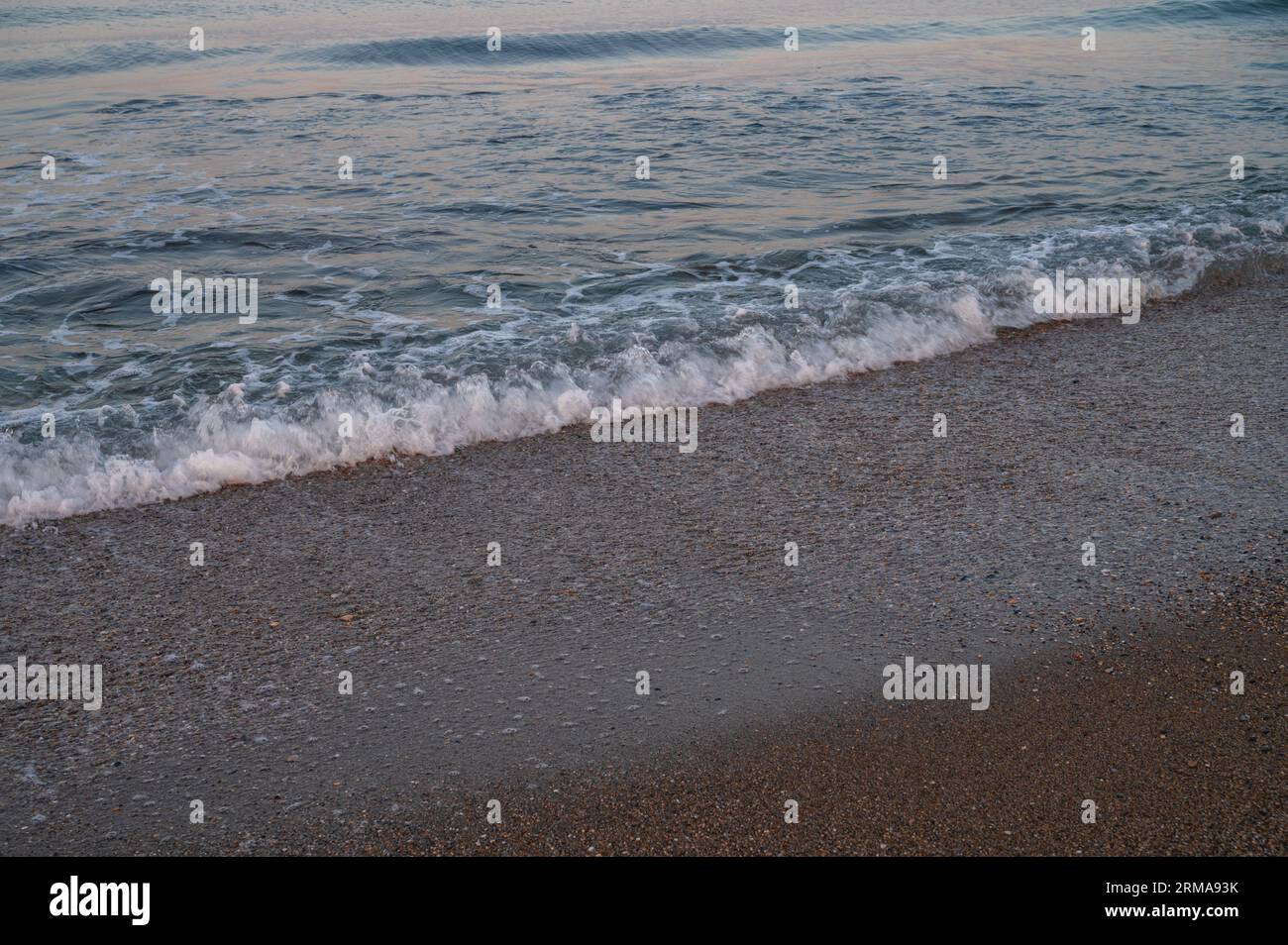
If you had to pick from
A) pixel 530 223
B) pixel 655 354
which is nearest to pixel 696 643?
pixel 655 354

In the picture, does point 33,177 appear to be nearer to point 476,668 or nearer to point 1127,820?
point 476,668

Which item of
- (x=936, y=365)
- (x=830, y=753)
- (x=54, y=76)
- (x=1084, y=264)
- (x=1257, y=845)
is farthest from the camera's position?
(x=54, y=76)

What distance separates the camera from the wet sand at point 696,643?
329 centimetres

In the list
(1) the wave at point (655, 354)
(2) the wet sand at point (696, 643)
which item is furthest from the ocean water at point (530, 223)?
(2) the wet sand at point (696, 643)

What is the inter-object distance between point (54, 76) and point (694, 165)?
38.3 ft

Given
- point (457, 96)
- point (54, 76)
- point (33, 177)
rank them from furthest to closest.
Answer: point (54, 76) → point (457, 96) → point (33, 177)

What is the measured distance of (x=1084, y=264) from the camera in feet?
28.2

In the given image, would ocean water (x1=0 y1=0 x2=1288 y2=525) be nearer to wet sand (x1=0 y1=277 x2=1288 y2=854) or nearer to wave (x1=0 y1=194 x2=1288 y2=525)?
wave (x1=0 y1=194 x2=1288 y2=525)

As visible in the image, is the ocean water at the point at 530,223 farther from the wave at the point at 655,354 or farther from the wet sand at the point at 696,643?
the wet sand at the point at 696,643

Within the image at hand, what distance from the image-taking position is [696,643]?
414cm

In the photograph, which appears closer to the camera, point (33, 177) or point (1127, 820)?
point (1127, 820)

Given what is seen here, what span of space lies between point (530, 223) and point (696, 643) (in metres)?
6.73
